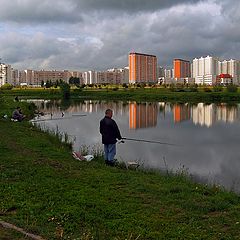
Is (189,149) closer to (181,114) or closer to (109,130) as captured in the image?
(109,130)

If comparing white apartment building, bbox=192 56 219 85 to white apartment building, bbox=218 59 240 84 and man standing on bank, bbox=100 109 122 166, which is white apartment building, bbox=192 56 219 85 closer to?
white apartment building, bbox=218 59 240 84

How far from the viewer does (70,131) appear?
2758 cm

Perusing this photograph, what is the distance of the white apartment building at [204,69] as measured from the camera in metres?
161

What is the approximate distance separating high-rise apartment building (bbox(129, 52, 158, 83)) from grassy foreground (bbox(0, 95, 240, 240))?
5780 inches

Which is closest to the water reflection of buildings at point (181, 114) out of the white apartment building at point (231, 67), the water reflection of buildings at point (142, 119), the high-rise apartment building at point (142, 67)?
the water reflection of buildings at point (142, 119)

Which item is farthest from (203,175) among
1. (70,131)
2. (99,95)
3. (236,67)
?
(236,67)

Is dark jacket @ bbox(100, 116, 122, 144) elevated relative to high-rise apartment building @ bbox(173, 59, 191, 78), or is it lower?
lower

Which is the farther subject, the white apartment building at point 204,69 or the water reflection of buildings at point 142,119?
the white apartment building at point 204,69

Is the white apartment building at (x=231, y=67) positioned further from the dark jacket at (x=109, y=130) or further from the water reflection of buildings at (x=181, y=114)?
the dark jacket at (x=109, y=130)

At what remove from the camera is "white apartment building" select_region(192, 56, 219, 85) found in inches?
6349

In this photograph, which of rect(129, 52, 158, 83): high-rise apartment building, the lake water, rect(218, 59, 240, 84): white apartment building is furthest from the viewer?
rect(218, 59, 240, 84): white apartment building

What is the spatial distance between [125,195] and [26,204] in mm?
2062

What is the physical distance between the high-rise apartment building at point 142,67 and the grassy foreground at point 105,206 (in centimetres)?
14681

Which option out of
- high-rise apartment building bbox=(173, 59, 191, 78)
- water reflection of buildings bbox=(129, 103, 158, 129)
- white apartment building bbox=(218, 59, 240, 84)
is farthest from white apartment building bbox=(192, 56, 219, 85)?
water reflection of buildings bbox=(129, 103, 158, 129)
